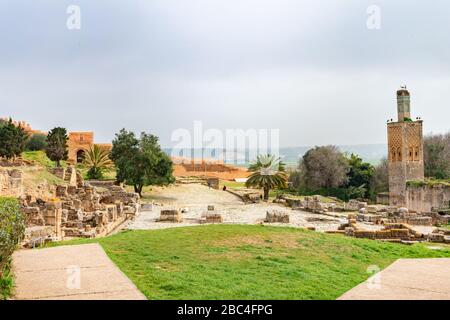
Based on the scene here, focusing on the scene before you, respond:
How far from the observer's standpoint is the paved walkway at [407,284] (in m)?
6.96

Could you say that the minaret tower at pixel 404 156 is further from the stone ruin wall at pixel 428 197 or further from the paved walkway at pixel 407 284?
the paved walkway at pixel 407 284

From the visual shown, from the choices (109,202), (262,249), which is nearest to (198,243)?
(262,249)

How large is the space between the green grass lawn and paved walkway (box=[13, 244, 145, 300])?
0.27 metres

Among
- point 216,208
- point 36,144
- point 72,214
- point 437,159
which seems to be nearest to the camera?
point 72,214

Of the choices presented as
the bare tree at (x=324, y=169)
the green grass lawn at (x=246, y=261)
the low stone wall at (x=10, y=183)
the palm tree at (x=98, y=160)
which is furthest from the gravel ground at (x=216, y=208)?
the bare tree at (x=324, y=169)

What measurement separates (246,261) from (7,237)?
4376mm

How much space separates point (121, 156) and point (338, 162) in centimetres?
2221

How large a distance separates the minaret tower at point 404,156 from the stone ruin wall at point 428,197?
3.31 meters

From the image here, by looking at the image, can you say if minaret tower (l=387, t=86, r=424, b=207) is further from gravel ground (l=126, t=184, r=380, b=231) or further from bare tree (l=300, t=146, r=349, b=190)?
gravel ground (l=126, t=184, r=380, b=231)

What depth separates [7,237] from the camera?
7.00 metres

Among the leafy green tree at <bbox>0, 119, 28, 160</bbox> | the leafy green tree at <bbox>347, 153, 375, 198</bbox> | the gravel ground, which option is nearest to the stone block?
the gravel ground

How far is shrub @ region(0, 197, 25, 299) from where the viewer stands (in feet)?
22.6

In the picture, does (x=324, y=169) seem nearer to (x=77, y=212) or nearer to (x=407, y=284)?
(x=77, y=212)

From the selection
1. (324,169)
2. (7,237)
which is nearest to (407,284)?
(7,237)
